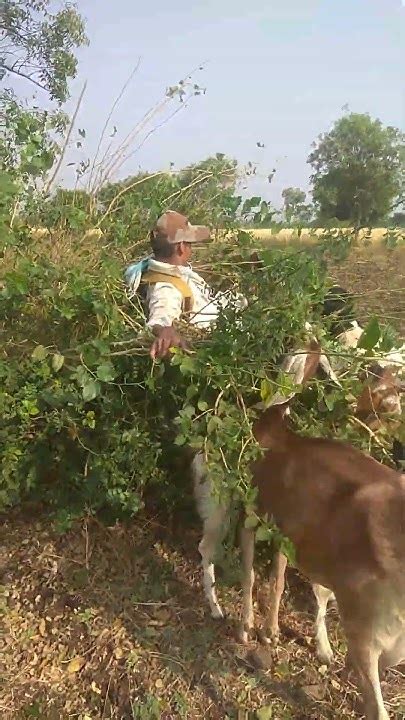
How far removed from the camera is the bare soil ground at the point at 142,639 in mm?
3219

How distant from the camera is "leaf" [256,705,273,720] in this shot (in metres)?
3.12

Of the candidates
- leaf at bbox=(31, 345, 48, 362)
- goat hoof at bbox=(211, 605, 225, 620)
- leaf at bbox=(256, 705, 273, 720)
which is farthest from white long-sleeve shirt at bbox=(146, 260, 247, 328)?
leaf at bbox=(256, 705, 273, 720)

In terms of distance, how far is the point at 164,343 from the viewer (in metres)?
3.30

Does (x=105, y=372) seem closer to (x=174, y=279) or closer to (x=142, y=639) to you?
(x=174, y=279)

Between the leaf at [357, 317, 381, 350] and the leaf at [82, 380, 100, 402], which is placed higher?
the leaf at [357, 317, 381, 350]

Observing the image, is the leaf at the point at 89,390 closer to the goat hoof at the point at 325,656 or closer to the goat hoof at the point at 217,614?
the goat hoof at the point at 217,614

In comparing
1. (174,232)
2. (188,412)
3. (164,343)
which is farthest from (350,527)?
(174,232)

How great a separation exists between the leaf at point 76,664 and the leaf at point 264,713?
2.77 feet

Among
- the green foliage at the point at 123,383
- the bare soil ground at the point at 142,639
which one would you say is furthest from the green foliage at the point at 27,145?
the bare soil ground at the point at 142,639

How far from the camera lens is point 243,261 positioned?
3.97m

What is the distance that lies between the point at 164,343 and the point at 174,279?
0.71 meters

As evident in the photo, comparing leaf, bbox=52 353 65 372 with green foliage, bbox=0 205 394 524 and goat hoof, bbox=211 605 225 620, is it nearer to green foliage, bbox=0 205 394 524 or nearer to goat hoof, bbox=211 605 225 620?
green foliage, bbox=0 205 394 524

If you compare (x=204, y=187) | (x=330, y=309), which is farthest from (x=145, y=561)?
(x=204, y=187)

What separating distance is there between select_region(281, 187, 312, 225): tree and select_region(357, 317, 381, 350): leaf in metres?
1.03
